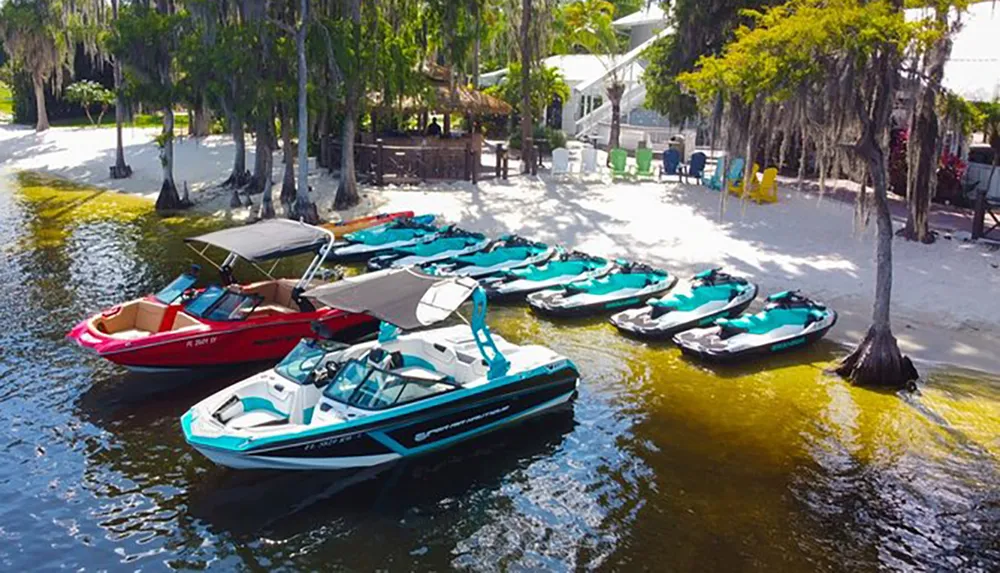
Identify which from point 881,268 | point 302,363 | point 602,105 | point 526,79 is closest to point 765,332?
point 881,268

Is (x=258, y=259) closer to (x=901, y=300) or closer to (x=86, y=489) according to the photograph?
(x=86, y=489)

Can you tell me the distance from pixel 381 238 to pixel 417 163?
9.26m

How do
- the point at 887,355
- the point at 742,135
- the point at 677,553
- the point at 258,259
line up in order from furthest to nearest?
1. the point at 742,135
2. the point at 258,259
3. the point at 887,355
4. the point at 677,553

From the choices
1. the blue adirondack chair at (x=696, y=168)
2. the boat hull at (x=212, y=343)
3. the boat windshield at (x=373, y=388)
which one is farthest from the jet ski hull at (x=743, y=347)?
the blue adirondack chair at (x=696, y=168)

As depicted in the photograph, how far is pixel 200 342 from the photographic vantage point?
44.4 feet

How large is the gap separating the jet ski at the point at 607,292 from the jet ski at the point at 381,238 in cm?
→ 546

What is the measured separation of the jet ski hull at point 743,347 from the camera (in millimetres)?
14148

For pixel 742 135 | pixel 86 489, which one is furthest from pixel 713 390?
pixel 86 489

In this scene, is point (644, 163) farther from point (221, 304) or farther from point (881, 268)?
point (221, 304)

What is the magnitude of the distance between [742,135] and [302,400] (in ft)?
39.7

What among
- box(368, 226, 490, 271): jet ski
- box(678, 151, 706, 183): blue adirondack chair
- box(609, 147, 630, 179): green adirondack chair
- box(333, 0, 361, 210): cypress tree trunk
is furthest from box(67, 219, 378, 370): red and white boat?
box(678, 151, 706, 183): blue adirondack chair

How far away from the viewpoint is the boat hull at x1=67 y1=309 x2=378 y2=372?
13.0 metres

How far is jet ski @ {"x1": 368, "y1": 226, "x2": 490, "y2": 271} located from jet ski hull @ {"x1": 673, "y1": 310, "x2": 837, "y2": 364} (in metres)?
7.15

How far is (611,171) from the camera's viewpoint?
3112 cm
